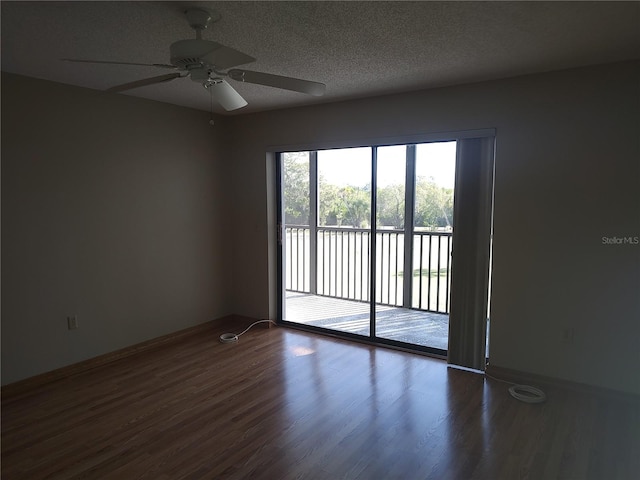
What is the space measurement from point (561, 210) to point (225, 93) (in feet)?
8.21

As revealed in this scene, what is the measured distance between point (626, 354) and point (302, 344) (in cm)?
266

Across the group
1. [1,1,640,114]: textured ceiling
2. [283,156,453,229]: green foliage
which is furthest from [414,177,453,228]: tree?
[1,1,640,114]: textured ceiling

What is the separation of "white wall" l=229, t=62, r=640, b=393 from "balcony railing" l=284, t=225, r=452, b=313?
1381 mm

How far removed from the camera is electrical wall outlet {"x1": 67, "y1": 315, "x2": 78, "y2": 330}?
342 centimetres

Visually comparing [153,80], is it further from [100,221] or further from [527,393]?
[527,393]

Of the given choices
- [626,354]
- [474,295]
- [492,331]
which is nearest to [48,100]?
[474,295]

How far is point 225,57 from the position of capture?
1.88m

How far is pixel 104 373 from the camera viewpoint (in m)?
3.47

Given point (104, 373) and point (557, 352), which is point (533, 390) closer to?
point (557, 352)

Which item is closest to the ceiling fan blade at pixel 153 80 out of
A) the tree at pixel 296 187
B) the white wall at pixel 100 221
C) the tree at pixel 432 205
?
the white wall at pixel 100 221

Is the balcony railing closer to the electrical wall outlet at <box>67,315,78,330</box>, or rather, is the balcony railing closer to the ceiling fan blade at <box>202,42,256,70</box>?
the electrical wall outlet at <box>67,315,78,330</box>

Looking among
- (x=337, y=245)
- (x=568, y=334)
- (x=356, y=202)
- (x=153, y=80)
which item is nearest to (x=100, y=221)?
(x=153, y=80)

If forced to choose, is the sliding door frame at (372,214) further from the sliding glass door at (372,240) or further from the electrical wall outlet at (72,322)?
the electrical wall outlet at (72,322)

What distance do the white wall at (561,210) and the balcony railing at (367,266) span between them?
1.38 metres
